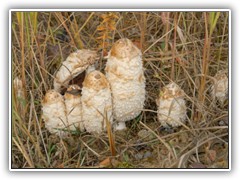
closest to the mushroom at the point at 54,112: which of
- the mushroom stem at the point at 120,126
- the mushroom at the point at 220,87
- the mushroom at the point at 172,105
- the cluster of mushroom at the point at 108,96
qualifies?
the cluster of mushroom at the point at 108,96

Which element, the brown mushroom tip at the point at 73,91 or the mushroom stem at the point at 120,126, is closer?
the brown mushroom tip at the point at 73,91

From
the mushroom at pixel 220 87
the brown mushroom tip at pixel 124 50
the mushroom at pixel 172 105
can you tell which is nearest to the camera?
the brown mushroom tip at pixel 124 50

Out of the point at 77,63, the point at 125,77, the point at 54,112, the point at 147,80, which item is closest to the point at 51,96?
the point at 54,112

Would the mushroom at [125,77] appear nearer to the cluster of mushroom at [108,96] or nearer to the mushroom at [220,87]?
the cluster of mushroom at [108,96]

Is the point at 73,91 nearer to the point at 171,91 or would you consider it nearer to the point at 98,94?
the point at 98,94

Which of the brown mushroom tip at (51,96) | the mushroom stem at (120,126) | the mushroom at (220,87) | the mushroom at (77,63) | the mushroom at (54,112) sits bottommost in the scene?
the mushroom stem at (120,126)
